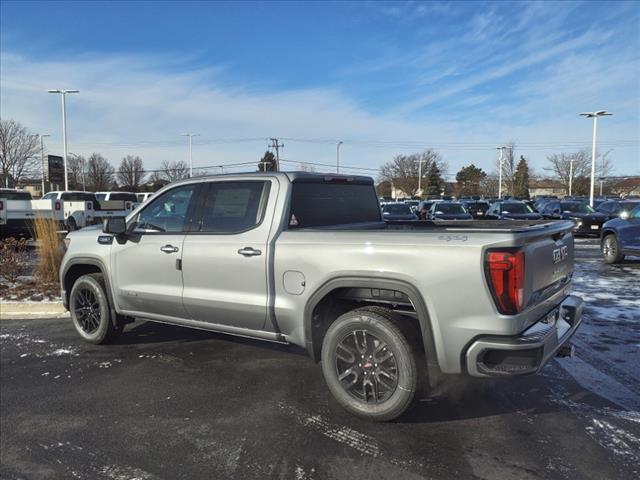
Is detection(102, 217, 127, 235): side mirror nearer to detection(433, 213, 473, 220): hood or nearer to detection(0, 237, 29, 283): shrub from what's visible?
detection(0, 237, 29, 283): shrub

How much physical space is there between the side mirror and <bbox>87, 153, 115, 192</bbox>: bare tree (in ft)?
267

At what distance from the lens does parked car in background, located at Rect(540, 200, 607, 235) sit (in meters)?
20.3

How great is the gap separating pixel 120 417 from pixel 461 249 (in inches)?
113

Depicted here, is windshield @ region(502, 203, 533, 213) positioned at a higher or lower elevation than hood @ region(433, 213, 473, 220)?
higher

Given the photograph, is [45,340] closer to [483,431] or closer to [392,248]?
[392,248]

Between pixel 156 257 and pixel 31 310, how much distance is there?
3746 millimetres

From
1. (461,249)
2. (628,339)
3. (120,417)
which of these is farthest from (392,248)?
(628,339)

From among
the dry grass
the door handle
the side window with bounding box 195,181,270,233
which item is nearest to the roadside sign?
the dry grass

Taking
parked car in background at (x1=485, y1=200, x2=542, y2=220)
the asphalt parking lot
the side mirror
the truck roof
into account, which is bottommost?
the asphalt parking lot

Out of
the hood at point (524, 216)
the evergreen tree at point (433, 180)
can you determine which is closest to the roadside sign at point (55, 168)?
the hood at point (524, 216)

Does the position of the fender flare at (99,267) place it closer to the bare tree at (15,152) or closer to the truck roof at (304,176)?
the truck roof at (304,176)

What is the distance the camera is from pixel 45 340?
6.05 metres

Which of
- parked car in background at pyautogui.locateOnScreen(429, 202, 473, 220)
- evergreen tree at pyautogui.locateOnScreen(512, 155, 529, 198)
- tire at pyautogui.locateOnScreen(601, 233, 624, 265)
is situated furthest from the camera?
evergreen tree at pyautogui.locateOnScreen(512, 155, 529, 198)

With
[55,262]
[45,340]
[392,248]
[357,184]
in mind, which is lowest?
[45,340]
